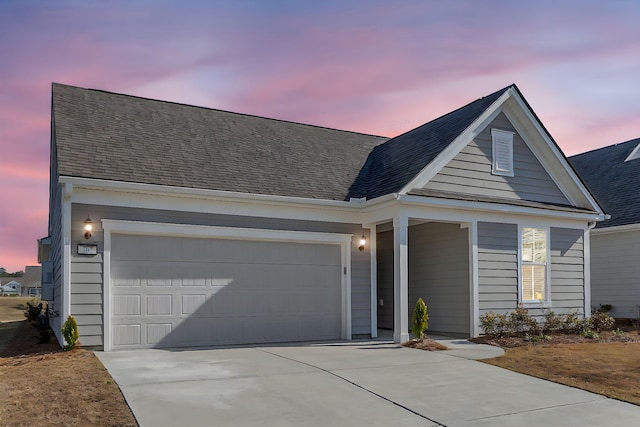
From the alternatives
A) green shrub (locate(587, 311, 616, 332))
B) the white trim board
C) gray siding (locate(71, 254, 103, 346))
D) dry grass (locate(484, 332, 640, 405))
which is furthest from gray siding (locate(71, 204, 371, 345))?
green shrub (locate(587, 311, 616, 332))

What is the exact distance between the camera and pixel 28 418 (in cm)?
607

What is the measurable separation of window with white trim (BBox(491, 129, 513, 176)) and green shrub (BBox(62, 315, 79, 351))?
9.99 meters

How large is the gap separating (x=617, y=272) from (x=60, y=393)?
1753cm

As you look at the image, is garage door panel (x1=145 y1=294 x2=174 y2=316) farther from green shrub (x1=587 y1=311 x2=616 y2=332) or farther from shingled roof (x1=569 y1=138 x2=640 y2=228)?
shingled roof (x1=569 y1=138 x2=640 y2=228)

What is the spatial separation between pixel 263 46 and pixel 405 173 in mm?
4281

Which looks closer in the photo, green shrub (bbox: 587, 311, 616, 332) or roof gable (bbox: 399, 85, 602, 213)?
roof gable (bbox: 399, 85, 602, 213)

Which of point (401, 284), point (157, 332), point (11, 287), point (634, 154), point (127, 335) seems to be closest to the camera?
point (127, 335)

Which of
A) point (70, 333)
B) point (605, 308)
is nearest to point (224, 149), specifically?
point (70, 333)

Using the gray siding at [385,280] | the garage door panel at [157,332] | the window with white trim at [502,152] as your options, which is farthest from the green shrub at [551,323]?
the garage door panel at [157,332]

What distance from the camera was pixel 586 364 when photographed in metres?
9.92

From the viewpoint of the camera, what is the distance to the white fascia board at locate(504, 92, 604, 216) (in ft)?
48.0

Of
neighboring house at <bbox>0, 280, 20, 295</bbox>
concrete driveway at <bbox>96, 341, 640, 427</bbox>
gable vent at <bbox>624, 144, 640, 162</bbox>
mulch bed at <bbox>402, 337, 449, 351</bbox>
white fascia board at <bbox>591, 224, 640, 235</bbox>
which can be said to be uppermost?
gable vent at <bbox>624, 144, 640, 162</bbox>

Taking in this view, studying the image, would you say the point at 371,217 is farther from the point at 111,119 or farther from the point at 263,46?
the point at 111,119

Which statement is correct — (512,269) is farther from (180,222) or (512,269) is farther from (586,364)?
(180,222)
